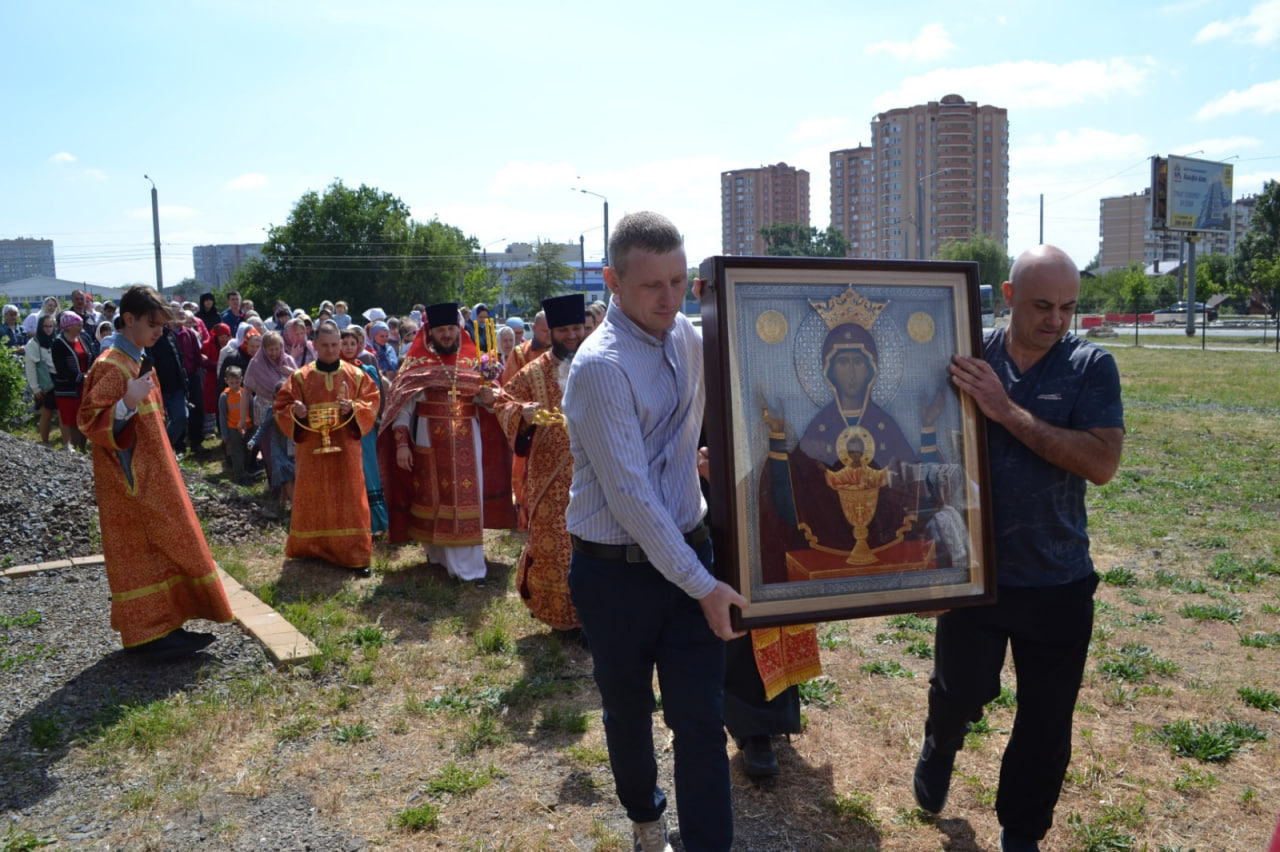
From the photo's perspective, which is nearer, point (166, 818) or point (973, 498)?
point (973, 498)

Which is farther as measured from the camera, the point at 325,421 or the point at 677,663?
the point at 325,421

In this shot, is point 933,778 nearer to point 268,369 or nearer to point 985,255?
point 268,369

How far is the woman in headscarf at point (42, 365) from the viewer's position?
42.8ft

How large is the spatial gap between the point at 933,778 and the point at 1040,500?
3.91 ft

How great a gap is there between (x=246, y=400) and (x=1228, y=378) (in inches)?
829

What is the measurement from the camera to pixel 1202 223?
54.2 m

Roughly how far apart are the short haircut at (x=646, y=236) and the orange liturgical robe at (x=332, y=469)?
17.1ft

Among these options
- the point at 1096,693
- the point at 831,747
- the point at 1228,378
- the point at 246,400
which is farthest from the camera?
the point at 1228,378

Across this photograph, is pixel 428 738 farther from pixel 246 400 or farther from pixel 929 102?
pixel 929 102

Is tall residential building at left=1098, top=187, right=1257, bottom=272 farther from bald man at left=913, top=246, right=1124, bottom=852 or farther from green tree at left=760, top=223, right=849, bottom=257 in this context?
bald man at left=913, top=246, right=1124, bottom=852

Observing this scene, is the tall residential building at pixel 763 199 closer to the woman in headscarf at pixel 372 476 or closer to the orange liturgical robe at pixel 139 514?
the woman in headscarf at pixel 372 476

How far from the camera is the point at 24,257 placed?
508ft

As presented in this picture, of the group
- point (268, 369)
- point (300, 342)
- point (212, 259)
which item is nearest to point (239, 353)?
point (268, 369)

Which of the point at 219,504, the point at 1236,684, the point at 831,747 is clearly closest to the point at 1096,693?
the point at 1236,684
